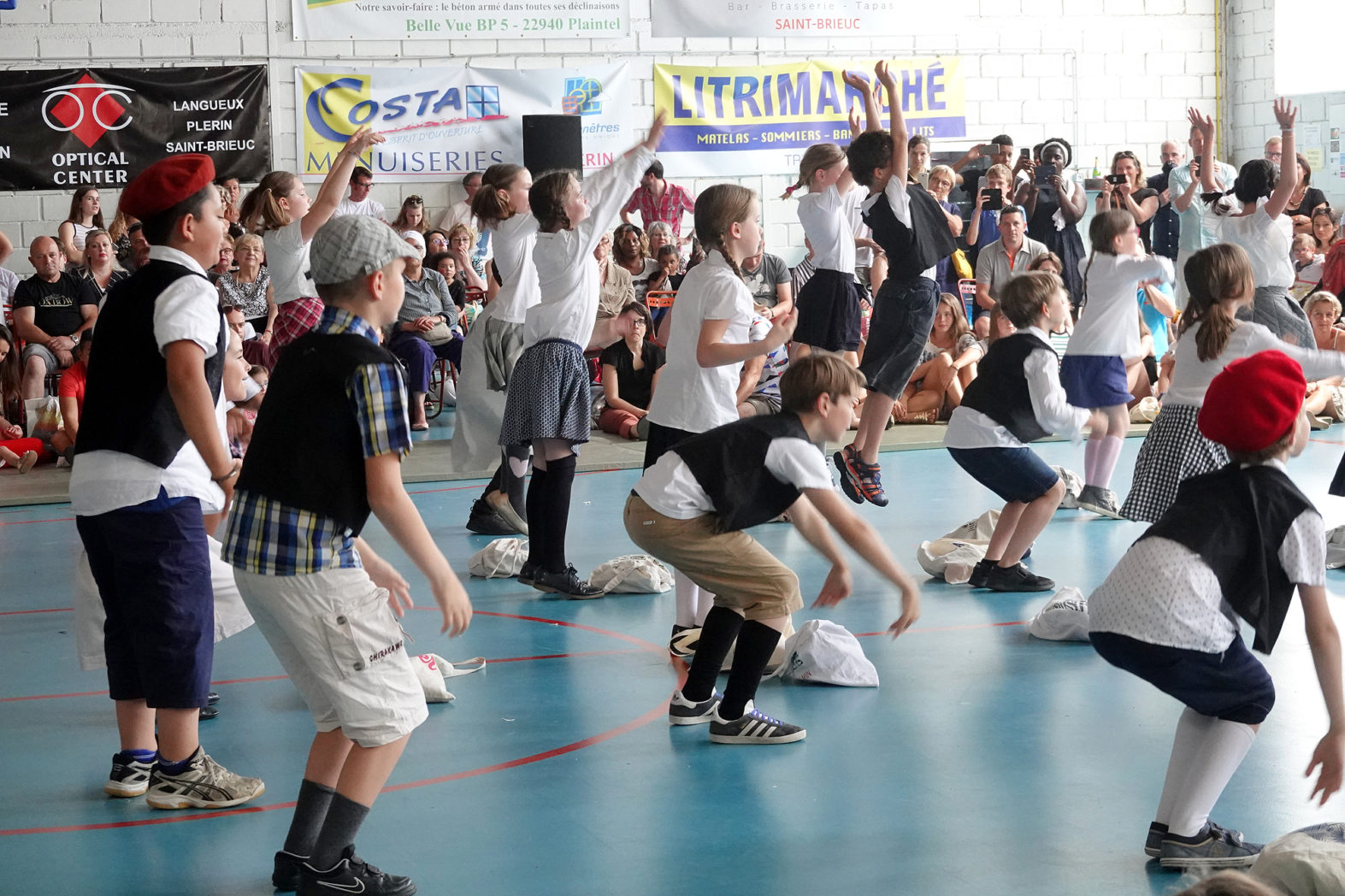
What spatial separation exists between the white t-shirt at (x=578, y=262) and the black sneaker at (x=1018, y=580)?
5.81 feet

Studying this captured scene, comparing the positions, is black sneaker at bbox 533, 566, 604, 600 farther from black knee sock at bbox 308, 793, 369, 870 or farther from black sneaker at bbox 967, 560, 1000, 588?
black knee sock at bbox 308, 793, 369, 870

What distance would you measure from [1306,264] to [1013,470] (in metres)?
8.03

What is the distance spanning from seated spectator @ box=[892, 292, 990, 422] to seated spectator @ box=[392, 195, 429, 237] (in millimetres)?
4618

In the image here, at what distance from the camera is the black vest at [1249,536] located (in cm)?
272

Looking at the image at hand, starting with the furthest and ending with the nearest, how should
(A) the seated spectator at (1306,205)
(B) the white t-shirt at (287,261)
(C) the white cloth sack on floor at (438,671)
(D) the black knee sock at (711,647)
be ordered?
(A) the seated spectator at (1306,205), (B) the white t-shirt at (287,261), (C) the white cloth sack on floor at (438,671), (D) the black knee sock at (711,647)

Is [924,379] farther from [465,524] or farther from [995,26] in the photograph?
[995,26]

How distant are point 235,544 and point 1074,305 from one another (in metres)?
9.71

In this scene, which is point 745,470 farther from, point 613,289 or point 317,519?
point 613,289

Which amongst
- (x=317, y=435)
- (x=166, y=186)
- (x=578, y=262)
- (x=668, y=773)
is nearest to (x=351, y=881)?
(x=317, y=435)

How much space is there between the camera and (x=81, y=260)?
35.4ft

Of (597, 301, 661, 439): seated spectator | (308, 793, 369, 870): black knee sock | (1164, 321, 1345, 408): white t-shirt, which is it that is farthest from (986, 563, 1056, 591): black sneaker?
(597, 301, 661, 439): seated spectator

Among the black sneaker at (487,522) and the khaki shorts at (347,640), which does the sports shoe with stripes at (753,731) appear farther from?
the black sneaker at (487,522)

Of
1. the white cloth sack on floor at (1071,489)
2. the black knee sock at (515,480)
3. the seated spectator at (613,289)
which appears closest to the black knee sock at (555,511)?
the black knee sock at (515,480)

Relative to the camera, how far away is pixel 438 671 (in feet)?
13.7
